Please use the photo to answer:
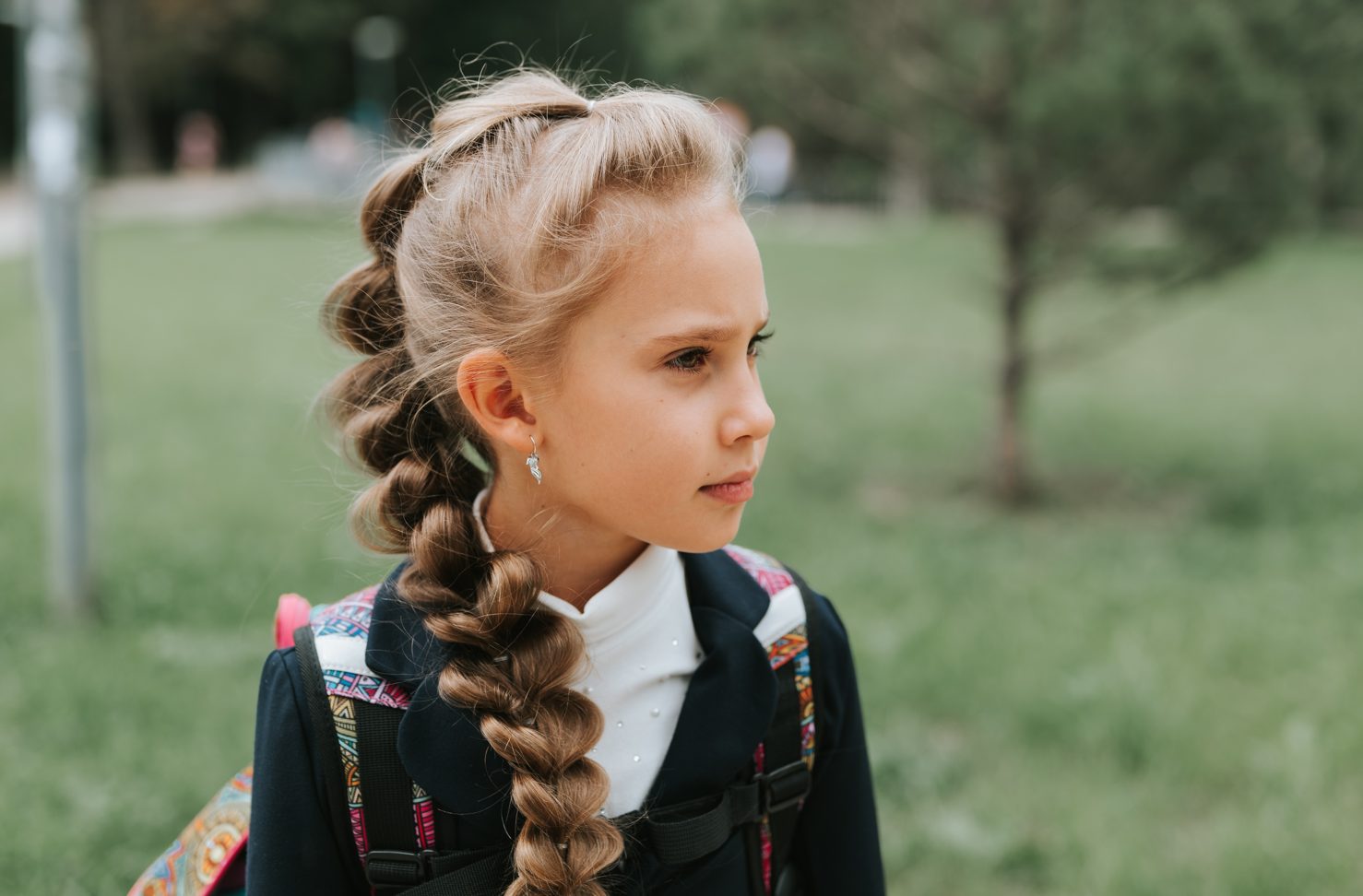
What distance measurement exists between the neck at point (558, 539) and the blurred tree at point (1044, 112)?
14.5 ft

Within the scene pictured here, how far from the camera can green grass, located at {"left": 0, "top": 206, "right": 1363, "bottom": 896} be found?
317cm

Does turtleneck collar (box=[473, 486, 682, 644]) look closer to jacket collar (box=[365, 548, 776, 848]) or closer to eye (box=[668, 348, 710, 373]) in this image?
jacket collar (box=[365, 548, 776, 848])

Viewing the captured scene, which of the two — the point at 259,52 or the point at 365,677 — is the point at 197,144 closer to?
the point at 259,52

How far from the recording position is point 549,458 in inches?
58.6

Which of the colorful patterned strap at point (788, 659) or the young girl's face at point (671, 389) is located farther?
the colorful patterned strap at point (788, 659)

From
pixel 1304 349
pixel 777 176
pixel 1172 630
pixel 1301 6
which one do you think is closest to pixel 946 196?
pixel 1301 6

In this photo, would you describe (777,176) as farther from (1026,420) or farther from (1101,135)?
(1101,135)

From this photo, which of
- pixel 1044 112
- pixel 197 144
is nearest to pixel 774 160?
pixel 197 144

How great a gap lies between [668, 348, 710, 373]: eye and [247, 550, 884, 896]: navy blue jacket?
1.03 ft

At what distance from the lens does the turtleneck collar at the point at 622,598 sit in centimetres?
153

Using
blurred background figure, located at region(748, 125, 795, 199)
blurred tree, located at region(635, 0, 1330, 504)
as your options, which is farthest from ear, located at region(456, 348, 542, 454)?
blurred background figure, located at region(748, 125, 795, 199)

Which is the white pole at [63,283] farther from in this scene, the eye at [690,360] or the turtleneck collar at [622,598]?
the eye at [690,360]

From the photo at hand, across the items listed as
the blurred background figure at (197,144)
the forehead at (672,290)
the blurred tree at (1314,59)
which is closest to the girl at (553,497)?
the forehead at (672,290)

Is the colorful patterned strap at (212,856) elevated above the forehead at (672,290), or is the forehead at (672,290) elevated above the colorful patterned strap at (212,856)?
the forehead at (672,290)
